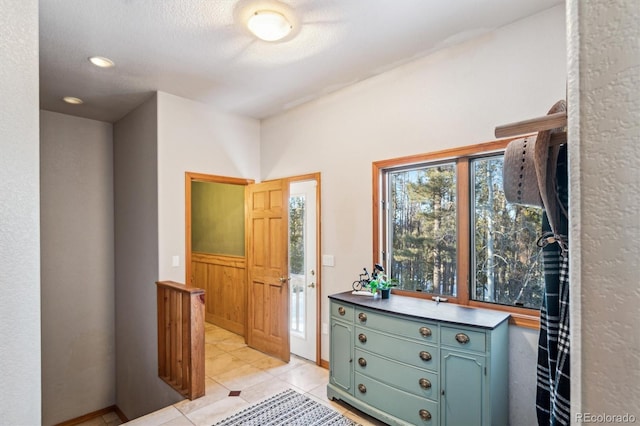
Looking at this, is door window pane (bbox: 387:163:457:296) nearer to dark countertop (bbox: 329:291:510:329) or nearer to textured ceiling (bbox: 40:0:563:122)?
dark countertop (bbox: 329:291:510:329)

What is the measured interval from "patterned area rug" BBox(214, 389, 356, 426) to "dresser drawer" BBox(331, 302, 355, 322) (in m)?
0.75

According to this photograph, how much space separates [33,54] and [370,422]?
9.61 ft

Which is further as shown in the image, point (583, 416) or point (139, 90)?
point (139, 90)

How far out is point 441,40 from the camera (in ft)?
8.39

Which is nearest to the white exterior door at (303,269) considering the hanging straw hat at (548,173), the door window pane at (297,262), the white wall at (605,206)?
the door window pane at (297,262)

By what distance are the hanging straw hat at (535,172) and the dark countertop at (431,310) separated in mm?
1350

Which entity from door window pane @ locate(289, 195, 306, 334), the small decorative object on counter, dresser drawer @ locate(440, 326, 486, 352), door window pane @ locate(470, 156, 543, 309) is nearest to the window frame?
door window pane @ locate(470, 156, 543, 309)

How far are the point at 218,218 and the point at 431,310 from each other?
4.00m

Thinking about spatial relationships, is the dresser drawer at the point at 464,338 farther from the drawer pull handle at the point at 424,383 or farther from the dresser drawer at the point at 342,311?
the dresser drawer at the point at 342,311

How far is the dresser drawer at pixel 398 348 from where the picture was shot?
2.25 meters

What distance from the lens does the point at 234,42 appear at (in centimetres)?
258

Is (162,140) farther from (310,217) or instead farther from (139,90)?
(310,217)

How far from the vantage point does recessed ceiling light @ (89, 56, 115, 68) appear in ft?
9.27

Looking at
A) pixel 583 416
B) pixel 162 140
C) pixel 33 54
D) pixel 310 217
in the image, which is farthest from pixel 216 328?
pixel 583 416
